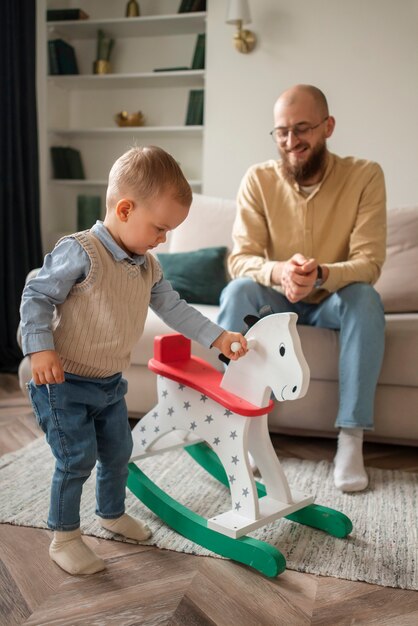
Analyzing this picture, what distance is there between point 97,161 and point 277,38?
129cm

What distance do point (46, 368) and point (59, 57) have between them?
2981mm

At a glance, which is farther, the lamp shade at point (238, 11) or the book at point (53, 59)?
the book at point (53, 59)

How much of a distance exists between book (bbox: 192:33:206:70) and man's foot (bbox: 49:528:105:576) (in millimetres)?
2793

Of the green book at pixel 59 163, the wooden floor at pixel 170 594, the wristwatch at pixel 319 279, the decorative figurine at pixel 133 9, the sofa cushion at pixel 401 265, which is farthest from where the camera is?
the green book at pixel 59 163

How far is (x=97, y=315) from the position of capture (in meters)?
1.30

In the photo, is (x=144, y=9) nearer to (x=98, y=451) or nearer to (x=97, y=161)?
(x=97, y=161)

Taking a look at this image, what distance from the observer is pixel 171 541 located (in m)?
1.47

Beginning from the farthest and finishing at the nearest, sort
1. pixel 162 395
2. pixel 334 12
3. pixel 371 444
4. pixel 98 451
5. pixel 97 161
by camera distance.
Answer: pixel 97 161 < pixel 334 12 < pixel 371 444 < pixel 162 395 < pixel 98 451

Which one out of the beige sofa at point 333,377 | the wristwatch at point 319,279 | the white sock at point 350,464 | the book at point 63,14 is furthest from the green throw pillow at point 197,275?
the book at point 63,14

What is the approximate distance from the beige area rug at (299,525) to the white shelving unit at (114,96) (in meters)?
2.05

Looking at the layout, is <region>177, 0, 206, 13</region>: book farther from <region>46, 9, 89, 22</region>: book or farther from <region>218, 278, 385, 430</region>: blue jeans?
<region>218, 278, 385, 430</region>: blue jeans

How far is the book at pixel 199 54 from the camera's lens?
137 inches

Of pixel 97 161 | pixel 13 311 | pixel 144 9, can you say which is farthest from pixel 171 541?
pixel 144 9

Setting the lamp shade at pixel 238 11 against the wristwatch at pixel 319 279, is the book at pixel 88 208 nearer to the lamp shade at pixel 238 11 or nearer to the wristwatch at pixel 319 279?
the lamp shade at pixel 238 11
